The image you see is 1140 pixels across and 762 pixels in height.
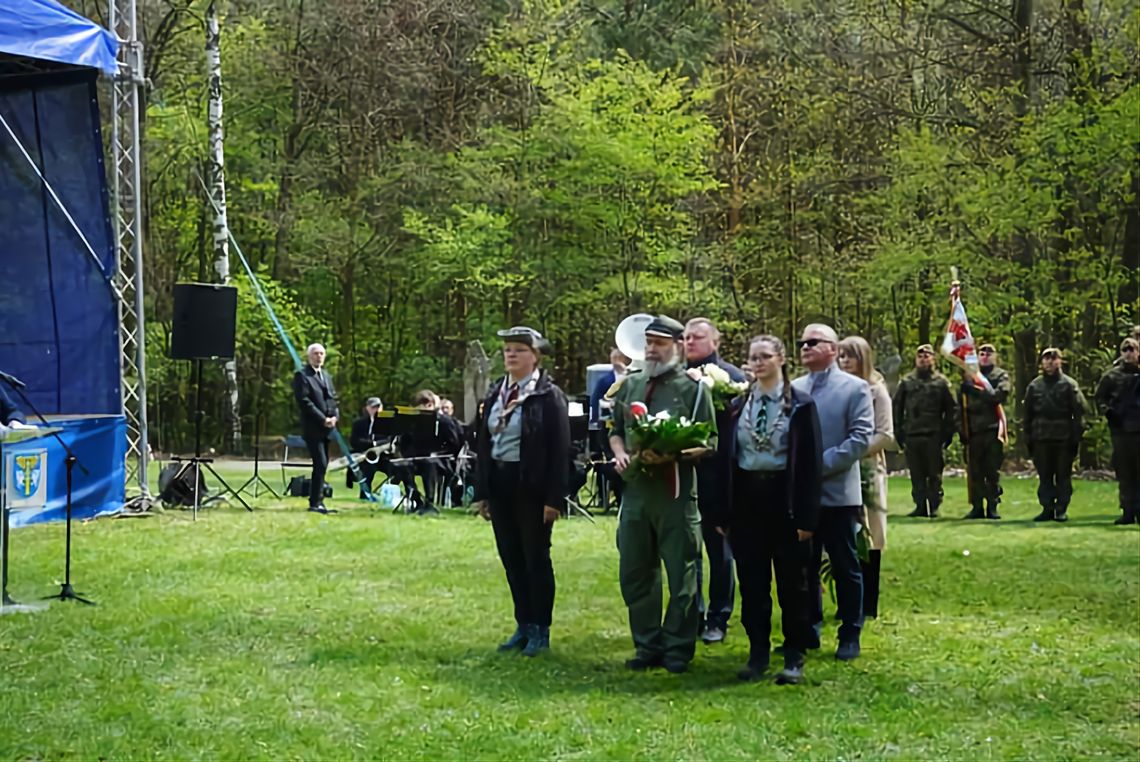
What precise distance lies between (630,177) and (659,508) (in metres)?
20.6

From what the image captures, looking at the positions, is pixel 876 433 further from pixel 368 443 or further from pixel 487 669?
pixel 368 443

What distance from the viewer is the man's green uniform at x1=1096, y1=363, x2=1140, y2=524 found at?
45.0ft

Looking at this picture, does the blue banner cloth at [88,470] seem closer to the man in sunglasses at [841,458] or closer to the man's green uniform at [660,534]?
the man's green uniform at [660,534]

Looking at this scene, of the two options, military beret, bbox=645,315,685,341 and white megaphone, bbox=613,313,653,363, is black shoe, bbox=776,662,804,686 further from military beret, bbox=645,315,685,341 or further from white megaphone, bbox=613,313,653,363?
white megaphone, bbox=613,313,653,363

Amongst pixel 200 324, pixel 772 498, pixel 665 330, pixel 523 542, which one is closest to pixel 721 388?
pixel 665 330

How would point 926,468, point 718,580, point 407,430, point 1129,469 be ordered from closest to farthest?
point 718,580 < point 1129,469 < point 926,468 < point 407,430

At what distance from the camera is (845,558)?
289 inches

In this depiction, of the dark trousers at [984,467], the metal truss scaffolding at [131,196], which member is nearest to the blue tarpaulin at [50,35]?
the metal truss scaffolding at [131,196]

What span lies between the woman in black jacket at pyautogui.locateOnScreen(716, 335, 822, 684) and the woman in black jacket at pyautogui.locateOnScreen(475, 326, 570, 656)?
94 cm

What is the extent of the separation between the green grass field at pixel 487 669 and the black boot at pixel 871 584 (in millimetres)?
127

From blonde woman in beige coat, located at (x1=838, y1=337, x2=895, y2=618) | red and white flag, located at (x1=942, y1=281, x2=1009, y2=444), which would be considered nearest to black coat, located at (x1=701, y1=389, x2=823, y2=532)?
blonde woman in beige coat, located at (x1=838, y1=337, x2=895, y2=618)

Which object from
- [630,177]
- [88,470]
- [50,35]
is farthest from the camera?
[630,177]

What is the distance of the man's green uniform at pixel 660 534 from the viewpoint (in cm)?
695

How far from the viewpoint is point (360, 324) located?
3394 cm
